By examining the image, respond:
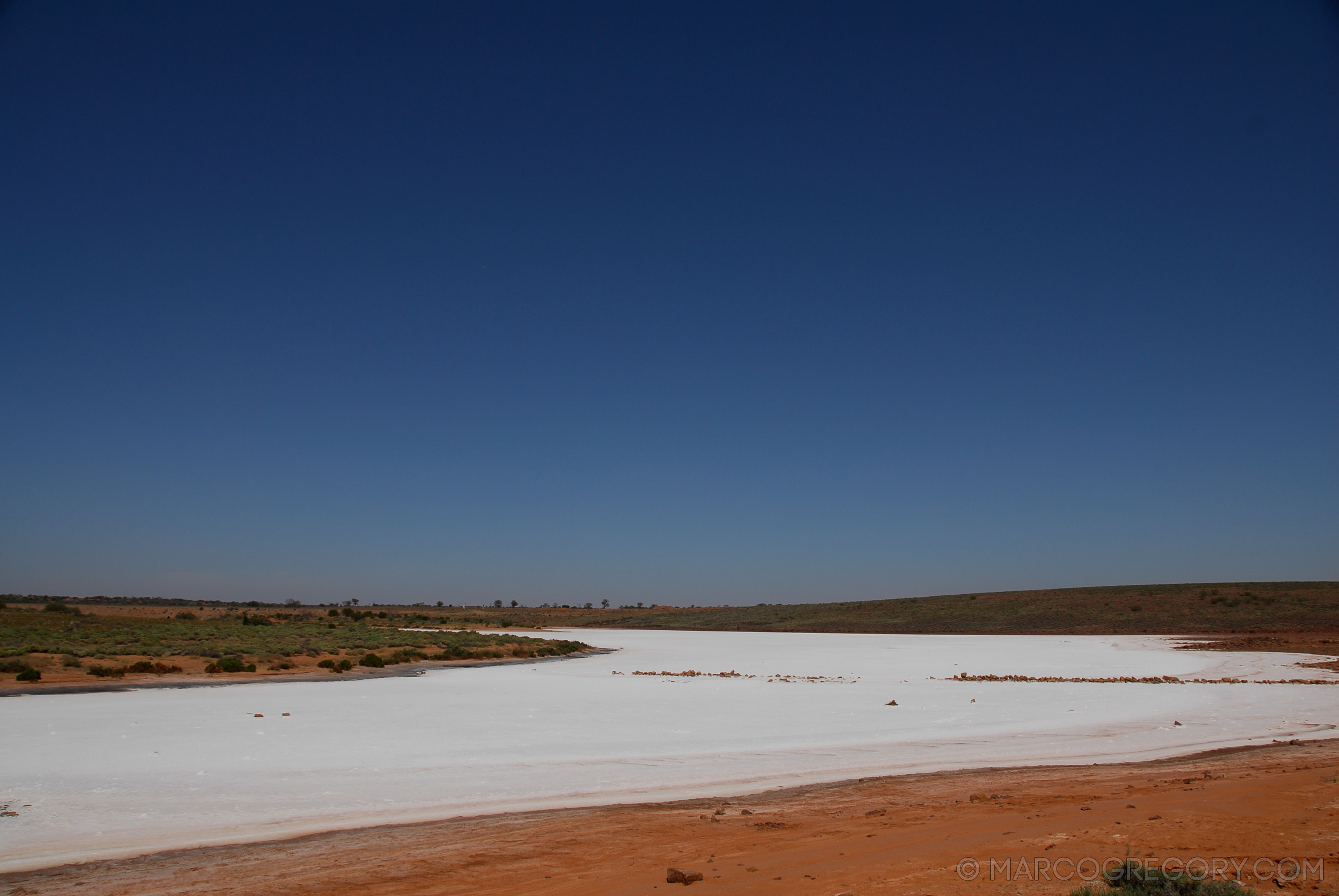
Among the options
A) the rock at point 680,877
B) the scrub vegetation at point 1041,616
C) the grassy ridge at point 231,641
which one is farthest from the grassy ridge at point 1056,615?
the rock at point 680,877

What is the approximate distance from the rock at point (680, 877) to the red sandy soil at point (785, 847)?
8 centimetres

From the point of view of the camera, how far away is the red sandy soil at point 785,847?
531 centimetres

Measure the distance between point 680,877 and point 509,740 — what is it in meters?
7.54

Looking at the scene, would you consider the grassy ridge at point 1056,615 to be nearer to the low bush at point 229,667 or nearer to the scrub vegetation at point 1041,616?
the scrub vegetation at point 1041,616

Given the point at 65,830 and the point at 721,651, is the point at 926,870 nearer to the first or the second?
the point at 65,830

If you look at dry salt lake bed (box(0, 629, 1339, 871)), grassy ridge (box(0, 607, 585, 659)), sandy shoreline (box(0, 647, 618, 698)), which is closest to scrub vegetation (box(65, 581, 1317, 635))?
grassy ridge (box(0, 607, 585, 659))

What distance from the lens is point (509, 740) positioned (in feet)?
39.9

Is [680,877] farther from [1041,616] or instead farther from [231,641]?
[1041,616]

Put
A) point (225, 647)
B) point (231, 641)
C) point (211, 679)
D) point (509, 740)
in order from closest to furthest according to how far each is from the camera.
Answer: point (509, 740) < point (211, 679) < point (225, 647) < point (231, 641)

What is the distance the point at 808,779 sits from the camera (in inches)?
370

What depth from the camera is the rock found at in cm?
A: 532

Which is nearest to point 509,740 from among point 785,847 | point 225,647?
point 785,847

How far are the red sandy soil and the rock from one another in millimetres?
84

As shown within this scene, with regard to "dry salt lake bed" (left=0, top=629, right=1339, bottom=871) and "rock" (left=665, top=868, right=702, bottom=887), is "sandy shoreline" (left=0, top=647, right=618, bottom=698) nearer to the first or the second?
"dry salt lake bed" (left=0, top=629, right=1339, bottom=871)
